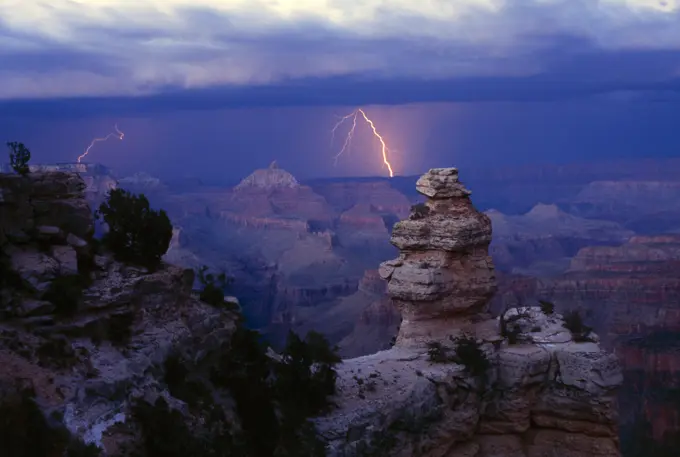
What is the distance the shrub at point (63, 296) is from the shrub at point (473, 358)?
11.9 metres

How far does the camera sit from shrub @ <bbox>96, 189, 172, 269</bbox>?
18.7m

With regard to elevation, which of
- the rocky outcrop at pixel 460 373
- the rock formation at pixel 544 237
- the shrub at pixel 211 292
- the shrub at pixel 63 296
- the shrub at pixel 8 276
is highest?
the shrub at pixel 8 276

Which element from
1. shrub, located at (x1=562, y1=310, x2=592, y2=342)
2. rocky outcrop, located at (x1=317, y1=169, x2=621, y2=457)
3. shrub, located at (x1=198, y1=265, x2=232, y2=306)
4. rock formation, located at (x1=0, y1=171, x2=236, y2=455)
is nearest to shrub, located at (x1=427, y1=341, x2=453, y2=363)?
rocky outcrop, located at (x1=317, y1=169, x2=621, y2=457)

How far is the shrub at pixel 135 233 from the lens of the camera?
18.7 metres

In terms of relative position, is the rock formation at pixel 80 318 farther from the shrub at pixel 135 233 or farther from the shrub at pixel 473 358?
the shrub at pixel 473 358

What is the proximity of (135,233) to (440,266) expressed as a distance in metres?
10.8

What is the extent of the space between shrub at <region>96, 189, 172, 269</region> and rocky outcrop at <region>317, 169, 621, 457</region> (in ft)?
18.7

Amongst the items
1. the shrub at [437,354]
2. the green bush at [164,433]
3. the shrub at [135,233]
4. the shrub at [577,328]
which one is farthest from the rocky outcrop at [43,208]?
the shrub at [577,328]

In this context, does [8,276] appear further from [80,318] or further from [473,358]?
[473,358]

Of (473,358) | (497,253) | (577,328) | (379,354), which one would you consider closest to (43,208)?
(379,354)

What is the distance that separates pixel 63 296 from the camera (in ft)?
52.2

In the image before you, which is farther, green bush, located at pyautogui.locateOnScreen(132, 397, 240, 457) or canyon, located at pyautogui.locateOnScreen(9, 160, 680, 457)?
canyon, located at pyautogui.locateOnScreen(9, 160, 680, 457)

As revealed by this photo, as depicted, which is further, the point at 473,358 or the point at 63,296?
the point at 473,358

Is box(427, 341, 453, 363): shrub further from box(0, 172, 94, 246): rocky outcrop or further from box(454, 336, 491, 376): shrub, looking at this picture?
box(0, 172, 94, 246): rocky outcrop
